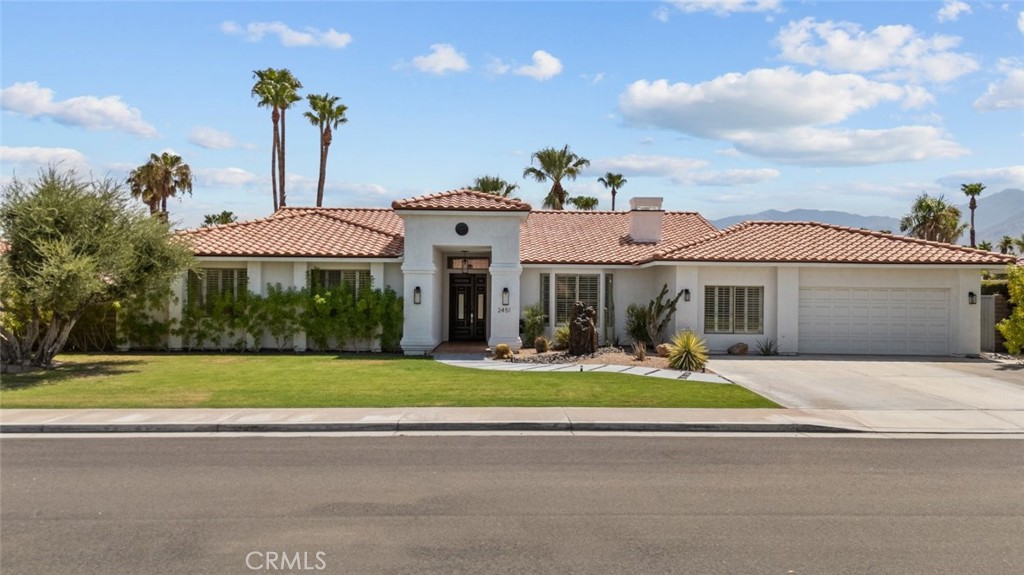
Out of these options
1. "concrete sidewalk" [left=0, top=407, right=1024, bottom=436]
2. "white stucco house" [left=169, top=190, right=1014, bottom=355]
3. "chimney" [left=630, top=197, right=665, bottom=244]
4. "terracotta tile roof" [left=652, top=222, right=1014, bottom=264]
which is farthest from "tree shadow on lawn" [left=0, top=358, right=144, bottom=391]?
"chimney" [left=630, top=197, right=665, bottom=244]

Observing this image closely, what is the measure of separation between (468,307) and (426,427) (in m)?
14.7

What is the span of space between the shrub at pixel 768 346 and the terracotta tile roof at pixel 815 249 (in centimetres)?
251

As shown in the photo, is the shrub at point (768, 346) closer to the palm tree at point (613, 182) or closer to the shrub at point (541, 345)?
the shrub at point (541, 345)

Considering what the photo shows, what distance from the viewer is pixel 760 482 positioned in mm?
8109

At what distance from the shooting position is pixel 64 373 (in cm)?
1659

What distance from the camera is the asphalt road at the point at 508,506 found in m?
5.77

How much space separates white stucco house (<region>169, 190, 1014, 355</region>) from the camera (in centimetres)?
2125

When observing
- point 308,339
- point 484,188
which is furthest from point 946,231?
point 308,339

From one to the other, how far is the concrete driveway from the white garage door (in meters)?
0.99

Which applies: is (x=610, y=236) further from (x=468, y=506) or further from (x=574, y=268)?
(x=468, y=506)

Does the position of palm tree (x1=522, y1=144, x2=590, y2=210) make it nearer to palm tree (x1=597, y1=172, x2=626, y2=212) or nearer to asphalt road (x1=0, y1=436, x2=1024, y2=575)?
palm tree (x1=597, y1=172, x2=626, y2=212)

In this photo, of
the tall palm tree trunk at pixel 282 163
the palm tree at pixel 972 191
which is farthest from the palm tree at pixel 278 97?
the palm tree at pixel 972 191

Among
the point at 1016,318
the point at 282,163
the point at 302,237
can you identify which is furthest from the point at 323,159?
the point at 1016,318

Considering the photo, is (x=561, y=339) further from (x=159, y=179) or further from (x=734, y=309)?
(x=159, y=179)
